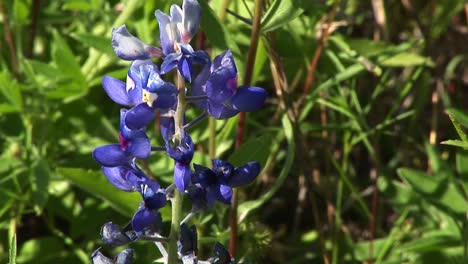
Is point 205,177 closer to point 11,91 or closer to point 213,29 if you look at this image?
point 213,29

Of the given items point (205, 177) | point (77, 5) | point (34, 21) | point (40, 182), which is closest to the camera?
point (205, 177)

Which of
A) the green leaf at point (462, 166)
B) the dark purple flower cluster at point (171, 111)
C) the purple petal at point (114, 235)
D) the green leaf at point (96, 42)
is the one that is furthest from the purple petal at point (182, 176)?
→ the green leaf at point (462, 166)

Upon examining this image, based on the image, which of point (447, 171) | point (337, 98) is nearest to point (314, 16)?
point (337, 98)

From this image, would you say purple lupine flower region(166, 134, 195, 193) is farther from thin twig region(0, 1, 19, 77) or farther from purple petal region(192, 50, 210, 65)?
thin twig region(0, 1, 19, 77)

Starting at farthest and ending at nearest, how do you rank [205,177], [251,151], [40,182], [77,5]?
[77,5]
[40,182]
[251,151]
[205,177]

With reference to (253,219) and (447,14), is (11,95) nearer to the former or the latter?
(253,219)

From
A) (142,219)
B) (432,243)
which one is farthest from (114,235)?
(432,243)

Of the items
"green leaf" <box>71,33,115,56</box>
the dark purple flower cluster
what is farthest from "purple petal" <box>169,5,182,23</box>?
"green leaf" <box>71,33,115,56</box>
